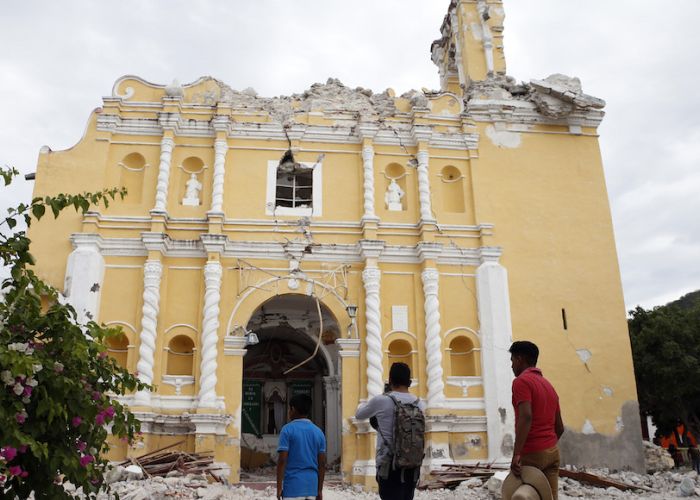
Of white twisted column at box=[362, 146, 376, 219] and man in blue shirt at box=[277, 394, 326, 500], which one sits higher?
white twisted column at box=[362, 146, 376, 219]

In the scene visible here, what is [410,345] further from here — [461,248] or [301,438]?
[301,438]

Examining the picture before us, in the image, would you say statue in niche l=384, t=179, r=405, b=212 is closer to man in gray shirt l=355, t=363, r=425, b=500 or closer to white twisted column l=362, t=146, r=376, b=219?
white twisted column l=362, t=146, r=376, b=219

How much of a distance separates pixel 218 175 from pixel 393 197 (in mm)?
3690

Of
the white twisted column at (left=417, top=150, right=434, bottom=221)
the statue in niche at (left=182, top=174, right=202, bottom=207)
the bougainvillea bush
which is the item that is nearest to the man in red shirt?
the bougainvillea bush

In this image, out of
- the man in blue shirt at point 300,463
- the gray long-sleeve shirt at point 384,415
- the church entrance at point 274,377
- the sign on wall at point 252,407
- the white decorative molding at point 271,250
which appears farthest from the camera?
Result: the sign on wall at point 252,407

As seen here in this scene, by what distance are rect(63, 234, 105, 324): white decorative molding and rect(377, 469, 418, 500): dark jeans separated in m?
8.75

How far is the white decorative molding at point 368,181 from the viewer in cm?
1339

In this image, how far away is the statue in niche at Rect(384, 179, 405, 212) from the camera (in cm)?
1398

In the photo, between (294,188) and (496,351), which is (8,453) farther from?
(294,188)

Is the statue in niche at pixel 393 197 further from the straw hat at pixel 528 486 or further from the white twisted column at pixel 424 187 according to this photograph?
→ the straw hat at pixel 528 486

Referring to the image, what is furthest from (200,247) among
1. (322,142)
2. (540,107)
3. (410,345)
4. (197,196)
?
(540,107)

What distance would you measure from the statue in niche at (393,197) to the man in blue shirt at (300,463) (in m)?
9.04

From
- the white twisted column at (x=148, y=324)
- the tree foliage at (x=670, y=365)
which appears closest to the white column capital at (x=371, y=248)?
the white twisted column at (x=148, y=324)

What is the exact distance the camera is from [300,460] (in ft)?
16.8
